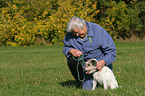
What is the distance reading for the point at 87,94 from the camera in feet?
15.6

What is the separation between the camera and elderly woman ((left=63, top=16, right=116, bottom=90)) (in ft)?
16.2

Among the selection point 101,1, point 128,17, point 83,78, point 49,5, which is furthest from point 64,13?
point 83,78

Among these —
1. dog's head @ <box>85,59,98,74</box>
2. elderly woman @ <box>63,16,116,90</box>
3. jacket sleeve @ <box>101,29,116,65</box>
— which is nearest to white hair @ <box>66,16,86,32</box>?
elderly woman @ <box>63,16,116,90</box>

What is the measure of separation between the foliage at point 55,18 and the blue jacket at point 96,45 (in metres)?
16.0

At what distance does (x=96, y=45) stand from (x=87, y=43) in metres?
0.18

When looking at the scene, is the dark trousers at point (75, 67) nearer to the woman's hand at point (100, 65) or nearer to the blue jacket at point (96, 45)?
the blue jacket at point (96, 45)

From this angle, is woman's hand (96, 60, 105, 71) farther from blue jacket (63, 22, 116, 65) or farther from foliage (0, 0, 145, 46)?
foliage (0, 0, 145, 46)

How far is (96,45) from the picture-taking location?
16.8 feet

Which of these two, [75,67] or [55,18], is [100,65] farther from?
[55,18]

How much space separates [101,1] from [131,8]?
326 centimetres

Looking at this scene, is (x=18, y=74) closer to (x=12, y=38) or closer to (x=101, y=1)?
(x=12, y=38)

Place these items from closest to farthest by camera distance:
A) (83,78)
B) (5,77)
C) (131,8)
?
(83,78), (5,77), (131,8)

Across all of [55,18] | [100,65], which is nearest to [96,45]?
[100,65]

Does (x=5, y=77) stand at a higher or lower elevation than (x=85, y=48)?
lower
